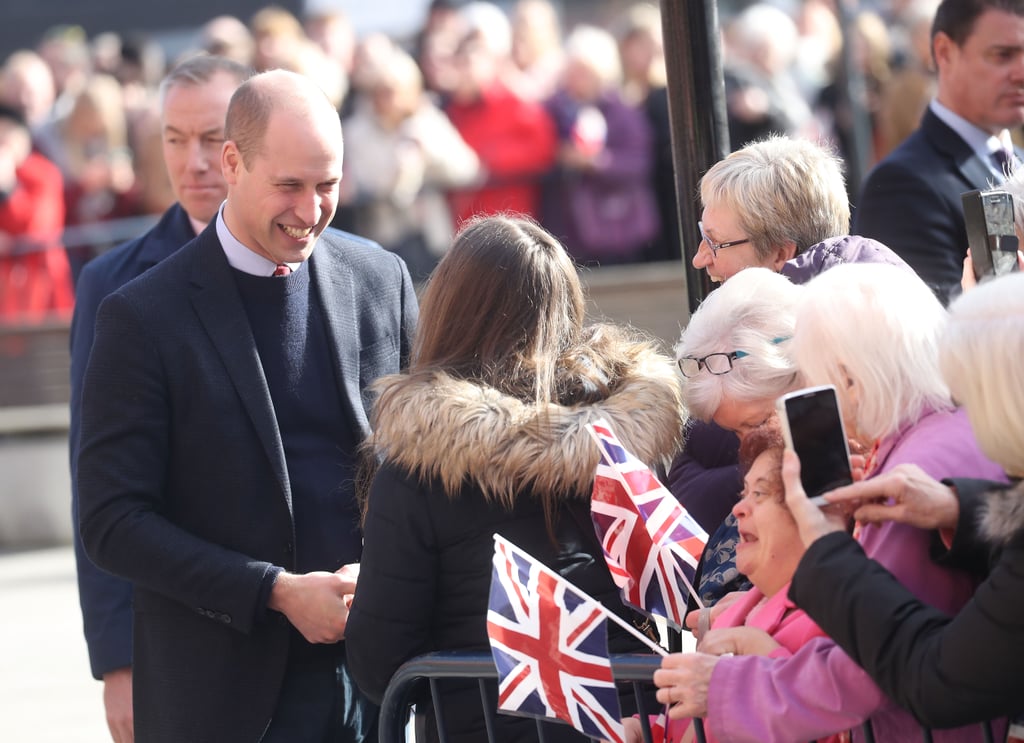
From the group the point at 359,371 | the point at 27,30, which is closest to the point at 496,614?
the point at 359,371

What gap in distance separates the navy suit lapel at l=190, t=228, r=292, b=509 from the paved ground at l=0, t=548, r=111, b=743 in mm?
3453

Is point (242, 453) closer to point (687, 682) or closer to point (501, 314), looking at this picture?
point (501, 314)

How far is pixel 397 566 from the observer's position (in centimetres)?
307

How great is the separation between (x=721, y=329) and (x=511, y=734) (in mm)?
918

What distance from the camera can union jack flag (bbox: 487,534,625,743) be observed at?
292cm

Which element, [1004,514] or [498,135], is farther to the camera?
[498,135]

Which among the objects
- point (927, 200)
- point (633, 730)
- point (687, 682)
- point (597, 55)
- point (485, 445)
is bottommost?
point (633, 730)

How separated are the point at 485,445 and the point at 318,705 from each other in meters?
0.95

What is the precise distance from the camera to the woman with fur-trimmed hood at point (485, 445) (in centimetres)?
307

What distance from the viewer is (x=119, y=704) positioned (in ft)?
13.1

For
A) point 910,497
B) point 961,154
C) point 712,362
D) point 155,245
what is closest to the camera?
point 910,497

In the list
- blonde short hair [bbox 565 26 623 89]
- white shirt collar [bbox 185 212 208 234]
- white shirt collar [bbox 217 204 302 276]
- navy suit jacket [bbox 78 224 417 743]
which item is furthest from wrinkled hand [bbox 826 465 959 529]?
blonde short hair [bbox 565 26 623 89]

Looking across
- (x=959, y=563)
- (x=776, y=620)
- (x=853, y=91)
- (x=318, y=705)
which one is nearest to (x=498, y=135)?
(x=853, y=91)

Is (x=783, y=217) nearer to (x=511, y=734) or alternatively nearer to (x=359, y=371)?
(x=359, y=371)
